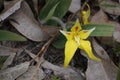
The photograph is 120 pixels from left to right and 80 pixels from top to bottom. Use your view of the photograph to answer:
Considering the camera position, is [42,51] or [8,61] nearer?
[8,61]

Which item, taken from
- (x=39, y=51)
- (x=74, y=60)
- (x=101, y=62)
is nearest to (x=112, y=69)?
(x=101, y=62)

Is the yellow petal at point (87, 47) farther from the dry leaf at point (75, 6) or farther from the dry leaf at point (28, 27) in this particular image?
the dry leaf at point (75, 6)

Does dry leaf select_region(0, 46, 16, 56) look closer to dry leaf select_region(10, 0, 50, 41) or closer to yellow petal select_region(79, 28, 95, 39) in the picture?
dry leaf select_region(10, 0, 50, 41)

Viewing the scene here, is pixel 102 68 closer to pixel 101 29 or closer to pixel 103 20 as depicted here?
pixel 101 29

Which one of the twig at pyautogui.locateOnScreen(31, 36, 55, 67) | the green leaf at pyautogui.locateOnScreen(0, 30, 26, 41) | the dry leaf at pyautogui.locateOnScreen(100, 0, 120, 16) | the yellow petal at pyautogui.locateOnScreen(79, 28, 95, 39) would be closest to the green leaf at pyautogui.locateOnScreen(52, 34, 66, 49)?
the twig at pyautogui.locateOnScreen(31, 36, 55, 67)

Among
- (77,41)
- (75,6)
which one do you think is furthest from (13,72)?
(75,6)

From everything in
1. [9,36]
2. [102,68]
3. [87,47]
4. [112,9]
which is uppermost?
[9,36]
